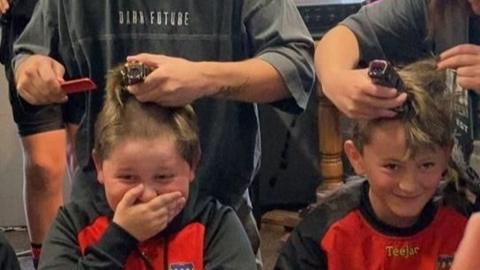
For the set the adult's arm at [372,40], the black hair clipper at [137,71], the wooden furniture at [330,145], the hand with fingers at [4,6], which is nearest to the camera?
the black hair clipper at [137,71]

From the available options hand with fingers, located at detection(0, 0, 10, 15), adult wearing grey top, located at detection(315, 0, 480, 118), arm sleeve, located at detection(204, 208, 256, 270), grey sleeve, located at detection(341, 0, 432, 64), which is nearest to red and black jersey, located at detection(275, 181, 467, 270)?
arm sleeve, located at detection(204, 208, 256, 270)

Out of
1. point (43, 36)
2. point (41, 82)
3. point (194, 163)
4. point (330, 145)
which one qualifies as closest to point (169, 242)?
point (194, 163)

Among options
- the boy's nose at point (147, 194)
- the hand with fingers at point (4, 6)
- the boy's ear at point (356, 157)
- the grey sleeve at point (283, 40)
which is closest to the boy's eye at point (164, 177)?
the boy's nose at point (147, 194)

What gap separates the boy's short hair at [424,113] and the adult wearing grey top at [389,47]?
0.15 ft

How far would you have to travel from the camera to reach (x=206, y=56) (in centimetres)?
184

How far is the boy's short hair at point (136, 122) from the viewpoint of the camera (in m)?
1.75

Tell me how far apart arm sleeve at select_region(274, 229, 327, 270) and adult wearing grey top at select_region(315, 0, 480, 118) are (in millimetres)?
258

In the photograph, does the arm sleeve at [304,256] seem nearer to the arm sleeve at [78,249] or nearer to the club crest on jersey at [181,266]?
the club crest on jersey at [181,266]

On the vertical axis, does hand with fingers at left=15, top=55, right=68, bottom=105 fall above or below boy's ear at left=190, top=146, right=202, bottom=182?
above

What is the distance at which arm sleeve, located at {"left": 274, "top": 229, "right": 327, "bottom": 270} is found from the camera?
72.6 inches

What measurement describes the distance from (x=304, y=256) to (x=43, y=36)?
2.16ft

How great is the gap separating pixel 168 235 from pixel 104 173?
0.16 meters

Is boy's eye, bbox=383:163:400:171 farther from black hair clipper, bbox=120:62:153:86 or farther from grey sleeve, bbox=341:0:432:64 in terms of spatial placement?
black hair clipper, bbox=120:62:153:86

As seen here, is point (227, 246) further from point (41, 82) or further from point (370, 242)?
point (41, 82)
